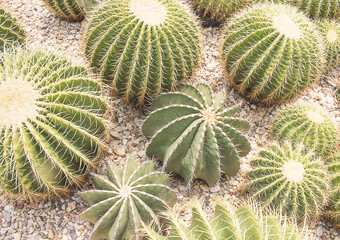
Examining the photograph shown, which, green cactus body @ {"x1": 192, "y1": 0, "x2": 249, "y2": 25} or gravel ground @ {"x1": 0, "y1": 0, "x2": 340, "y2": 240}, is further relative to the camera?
green cactus body @ {"x1": 192, "y1": 0, "x2": 249, "y2": 25}

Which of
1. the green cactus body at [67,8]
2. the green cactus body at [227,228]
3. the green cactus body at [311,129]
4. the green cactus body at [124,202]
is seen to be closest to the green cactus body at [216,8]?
the green cactus body at [67,8]

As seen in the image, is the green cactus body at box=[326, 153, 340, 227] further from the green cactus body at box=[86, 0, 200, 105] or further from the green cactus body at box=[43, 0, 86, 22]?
the green cactus body at box=[43, 0, 86, 22]

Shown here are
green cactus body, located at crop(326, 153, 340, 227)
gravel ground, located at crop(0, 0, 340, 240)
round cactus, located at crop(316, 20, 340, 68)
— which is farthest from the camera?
round cactus, located at crop(316, 20, 340, 68)

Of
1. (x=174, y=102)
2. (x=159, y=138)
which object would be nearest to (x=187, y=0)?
(x=174, y=102)

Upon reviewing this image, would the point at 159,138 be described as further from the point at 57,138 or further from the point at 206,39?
the point at 206,39

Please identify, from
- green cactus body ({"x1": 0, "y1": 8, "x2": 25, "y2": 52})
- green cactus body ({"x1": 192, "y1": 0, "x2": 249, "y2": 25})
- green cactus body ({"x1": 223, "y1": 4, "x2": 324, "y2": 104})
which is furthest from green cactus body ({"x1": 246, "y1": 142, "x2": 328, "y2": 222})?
green cactus body ({"x1": 0, "y1": 8, "x2": 25, "y2": 52})

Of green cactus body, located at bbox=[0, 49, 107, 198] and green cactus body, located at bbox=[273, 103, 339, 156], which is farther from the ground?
green cactus body, located at bbox=[273, 103, 339, 156]

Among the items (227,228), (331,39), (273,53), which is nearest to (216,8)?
(273,53)
